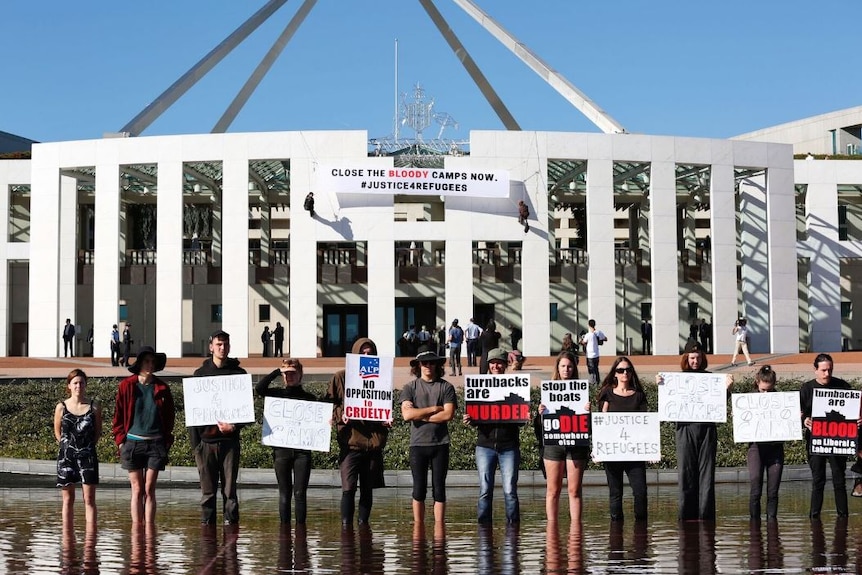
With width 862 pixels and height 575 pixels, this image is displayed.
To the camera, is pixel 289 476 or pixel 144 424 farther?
pixel 289 476

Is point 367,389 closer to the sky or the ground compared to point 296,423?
closer to the sky

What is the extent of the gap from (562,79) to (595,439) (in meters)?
40.8

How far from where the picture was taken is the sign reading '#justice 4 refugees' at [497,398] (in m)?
11.0

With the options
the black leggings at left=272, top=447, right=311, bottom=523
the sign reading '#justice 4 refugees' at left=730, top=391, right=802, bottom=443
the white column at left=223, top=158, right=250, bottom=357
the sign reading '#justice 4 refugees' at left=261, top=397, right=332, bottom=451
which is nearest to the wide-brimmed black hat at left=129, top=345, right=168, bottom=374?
the sign reading '#justice 4 refugees' at left=261, top=397, right=332, bottom=451

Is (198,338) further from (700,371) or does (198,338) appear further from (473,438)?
(700,371)

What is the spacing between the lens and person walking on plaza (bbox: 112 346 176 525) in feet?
34.7

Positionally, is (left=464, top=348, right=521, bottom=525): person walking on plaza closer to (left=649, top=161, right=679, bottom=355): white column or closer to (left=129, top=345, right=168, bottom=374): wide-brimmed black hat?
(left=129, top=345, right=168, bottom=374): wide-brimmed black hat

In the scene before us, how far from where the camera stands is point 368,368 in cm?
1088

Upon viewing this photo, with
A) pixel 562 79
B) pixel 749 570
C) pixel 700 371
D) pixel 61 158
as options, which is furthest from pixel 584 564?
pixel 562 79

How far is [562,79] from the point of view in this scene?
5009 centimetres

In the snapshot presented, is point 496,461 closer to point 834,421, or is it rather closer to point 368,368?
point 368,368

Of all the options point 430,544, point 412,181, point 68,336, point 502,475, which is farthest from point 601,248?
point 430,544

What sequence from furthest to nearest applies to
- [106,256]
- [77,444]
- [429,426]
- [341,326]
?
[341,326], [106,256], [77,444], [429,426]

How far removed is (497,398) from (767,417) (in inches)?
109
